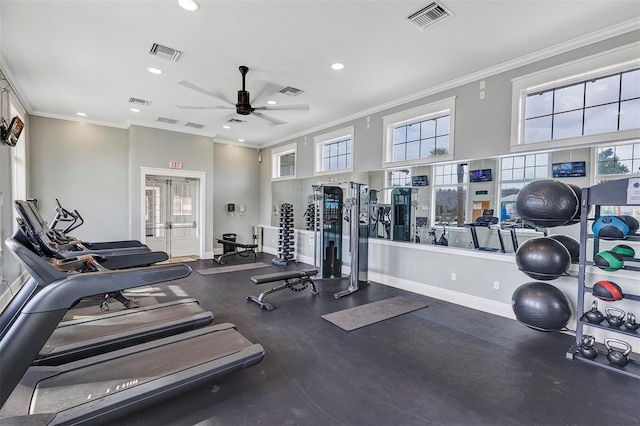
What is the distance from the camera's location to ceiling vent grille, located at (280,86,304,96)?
16.7 ft

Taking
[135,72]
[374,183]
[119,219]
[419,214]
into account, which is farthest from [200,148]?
[419,214]

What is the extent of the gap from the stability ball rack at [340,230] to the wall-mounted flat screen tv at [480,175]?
1.85 meters

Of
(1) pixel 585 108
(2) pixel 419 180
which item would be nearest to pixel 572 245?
(1) pixel 585 108

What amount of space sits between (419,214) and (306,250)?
344 centimetres

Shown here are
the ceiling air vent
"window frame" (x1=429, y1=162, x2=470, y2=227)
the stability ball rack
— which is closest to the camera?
the ceiling air vent

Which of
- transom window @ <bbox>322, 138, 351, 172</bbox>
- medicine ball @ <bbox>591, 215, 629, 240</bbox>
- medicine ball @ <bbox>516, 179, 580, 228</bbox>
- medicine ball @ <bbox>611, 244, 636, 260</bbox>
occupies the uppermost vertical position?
transom window @ <bbox>322, 138, 351, 172</bbox>

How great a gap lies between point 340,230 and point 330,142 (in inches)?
90.6

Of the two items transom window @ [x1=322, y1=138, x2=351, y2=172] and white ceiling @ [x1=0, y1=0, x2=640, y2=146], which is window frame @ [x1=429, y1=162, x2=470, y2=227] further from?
transom window @ [x1=322, y1=138, x2=351, y2=172]

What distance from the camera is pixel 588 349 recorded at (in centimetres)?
294

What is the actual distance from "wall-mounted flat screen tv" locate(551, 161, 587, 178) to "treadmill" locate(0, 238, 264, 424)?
4.11m

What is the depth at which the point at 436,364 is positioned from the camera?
2855mm

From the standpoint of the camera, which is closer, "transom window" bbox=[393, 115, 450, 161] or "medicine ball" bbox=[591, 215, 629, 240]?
"medicine ball" bbox=[591, 215, 629, 240]

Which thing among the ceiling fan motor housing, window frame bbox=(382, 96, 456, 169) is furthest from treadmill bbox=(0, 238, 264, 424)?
window frame bbox=(382, 96, 456, 169)

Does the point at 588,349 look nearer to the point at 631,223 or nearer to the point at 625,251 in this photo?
the point at 625,251
